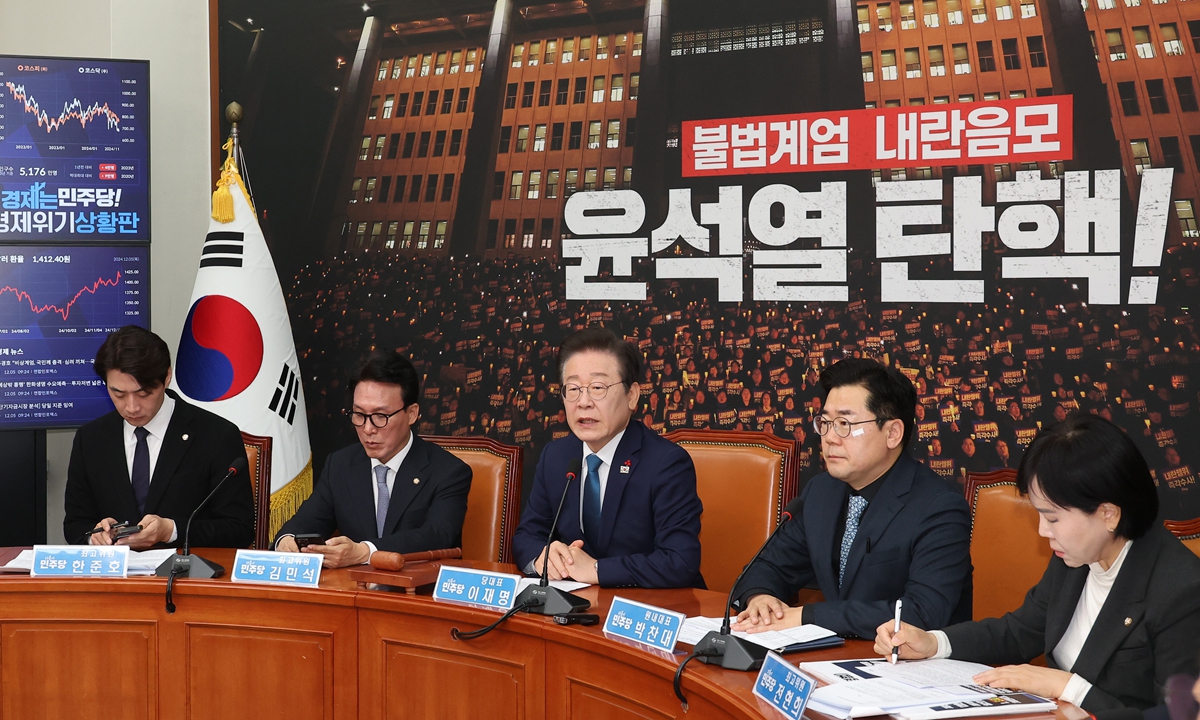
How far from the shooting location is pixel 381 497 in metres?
2.85

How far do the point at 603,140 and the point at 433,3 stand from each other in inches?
37.6

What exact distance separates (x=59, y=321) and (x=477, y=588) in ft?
8.14

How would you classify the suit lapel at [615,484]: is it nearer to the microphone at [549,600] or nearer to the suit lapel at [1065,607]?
the microphone at [549,600]

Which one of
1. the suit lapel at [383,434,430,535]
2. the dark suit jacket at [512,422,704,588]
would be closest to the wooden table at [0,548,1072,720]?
the dark suit jacket at [512,422,704,588]

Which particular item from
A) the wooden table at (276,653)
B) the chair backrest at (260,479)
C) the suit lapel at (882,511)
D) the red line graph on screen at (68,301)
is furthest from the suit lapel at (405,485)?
the red line graph on screen at (68,301)

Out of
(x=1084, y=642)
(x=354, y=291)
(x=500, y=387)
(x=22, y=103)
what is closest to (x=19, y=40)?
(x=22, y=103)

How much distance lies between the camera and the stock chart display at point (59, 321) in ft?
12.4

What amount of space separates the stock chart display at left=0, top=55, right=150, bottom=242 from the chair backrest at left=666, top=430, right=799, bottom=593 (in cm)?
238

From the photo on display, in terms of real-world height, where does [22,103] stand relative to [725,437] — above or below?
above

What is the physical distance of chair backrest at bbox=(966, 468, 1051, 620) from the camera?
2.37 metres

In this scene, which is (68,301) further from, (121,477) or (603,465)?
(603,465)

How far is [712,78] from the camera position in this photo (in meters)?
3.68

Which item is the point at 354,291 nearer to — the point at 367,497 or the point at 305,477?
the point at 305,477

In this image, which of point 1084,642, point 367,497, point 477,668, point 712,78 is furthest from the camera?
point 712,78
